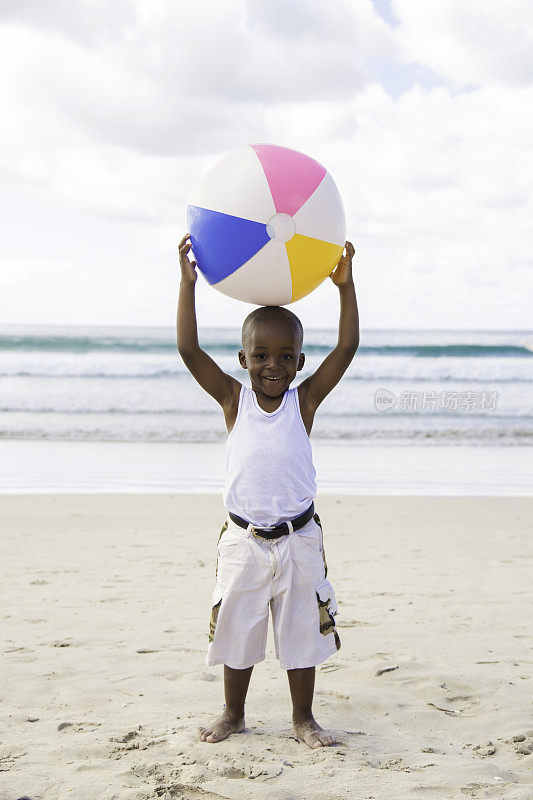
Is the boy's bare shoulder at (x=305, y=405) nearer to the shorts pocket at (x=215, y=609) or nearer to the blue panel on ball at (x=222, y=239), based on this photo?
the blue panel on ball at (x=222, y=239)

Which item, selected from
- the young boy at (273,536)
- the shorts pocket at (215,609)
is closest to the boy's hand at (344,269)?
the young boy at (273,536)

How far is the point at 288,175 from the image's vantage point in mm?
3195

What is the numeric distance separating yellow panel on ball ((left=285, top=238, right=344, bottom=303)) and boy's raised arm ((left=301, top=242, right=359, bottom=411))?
5.1 inches

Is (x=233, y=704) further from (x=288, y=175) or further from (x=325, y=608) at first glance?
(x=288, y=175)

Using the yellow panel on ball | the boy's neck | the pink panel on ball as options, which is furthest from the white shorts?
the pink panel on ball

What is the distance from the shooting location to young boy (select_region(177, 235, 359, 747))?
10.2 ft

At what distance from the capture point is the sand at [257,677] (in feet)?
9.37

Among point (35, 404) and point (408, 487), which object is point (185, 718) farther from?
point (35, 404)

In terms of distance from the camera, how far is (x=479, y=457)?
40.3 feet

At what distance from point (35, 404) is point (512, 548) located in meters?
13.8

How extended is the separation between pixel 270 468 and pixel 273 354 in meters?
0.46

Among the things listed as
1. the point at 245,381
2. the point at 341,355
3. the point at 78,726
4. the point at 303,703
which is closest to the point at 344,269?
the point at 341,355

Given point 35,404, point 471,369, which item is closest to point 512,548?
point 35,404

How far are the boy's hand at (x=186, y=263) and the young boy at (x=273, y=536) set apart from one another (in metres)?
0.20
